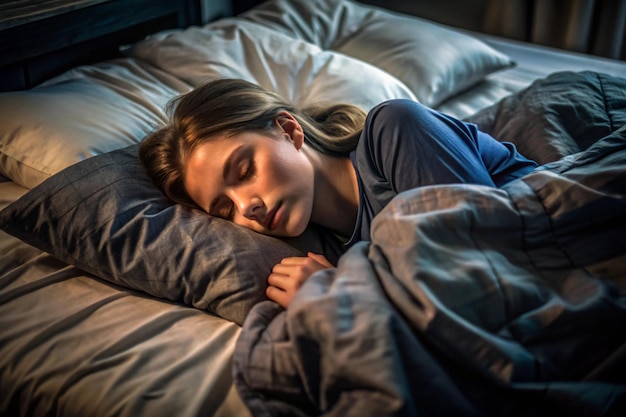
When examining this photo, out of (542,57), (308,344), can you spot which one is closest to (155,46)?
(308,344)

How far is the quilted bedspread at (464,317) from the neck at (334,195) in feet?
0.88

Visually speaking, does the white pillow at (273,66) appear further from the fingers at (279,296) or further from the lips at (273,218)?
the fingers at (279,296)

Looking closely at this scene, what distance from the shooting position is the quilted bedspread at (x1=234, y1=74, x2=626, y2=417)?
73cm

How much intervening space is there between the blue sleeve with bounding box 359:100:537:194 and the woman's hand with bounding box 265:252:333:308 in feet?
0.61

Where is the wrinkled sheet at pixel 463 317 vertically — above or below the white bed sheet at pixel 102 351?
above

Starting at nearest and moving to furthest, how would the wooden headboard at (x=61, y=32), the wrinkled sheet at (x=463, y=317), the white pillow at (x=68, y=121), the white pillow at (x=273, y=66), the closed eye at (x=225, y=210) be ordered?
the wrinkled sheet at (x=463, y=317) < the closed eye at (x=225, y=210) < the white pillow at (x=68, y=121) < the wooden headboard at (x=61, y=32) < the white pillow at (x=273, y=66)

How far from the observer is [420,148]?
3.27 ft

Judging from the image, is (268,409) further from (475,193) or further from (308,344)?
(475,193)

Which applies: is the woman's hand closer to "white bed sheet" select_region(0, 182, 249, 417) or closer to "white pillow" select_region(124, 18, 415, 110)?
"white bed sheet" select_region(0, 182, 249, 417)

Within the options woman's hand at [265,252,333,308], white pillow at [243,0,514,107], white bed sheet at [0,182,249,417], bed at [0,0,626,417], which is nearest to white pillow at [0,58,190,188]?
bed at [0,0,626,417]

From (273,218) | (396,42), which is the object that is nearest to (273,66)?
(396,42)

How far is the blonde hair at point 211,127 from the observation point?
3.67ft

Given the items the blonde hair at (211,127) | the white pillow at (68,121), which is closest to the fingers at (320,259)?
the blonde hair at (211,127)

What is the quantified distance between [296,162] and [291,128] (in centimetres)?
10
